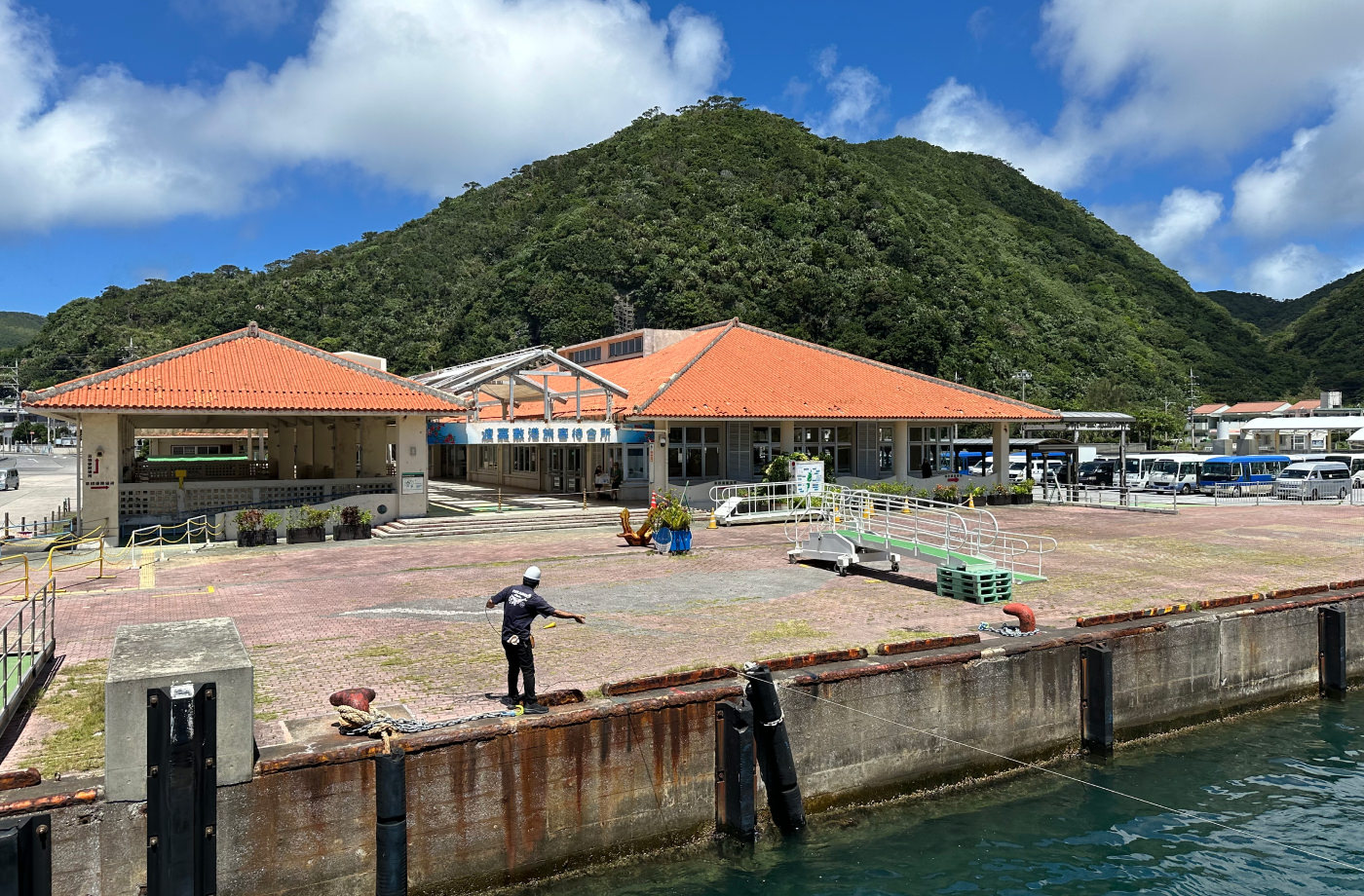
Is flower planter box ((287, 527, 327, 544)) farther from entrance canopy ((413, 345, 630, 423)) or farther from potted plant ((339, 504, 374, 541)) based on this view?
entrance canopy ((413, 345, 630, 423))

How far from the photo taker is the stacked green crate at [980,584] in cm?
1445

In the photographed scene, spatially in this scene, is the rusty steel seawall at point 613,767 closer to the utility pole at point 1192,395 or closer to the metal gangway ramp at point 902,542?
the metal gangway ramp at point 902,542

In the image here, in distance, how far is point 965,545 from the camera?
15828 millimetres

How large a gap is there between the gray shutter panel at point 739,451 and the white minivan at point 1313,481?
22.2 meters

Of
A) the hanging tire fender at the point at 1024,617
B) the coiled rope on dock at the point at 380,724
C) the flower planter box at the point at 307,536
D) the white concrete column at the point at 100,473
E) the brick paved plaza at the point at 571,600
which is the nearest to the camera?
the coiled rope on dock at the point at 380,724

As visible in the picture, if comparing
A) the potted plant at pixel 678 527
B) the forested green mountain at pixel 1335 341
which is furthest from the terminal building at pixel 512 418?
the forested green mountain at pixel 1335 341

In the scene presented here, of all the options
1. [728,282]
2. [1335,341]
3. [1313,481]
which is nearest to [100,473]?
[1313,481]

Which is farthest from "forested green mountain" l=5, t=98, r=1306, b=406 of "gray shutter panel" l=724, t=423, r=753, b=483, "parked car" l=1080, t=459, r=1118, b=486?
"gray shutter panel" l=724, t=423, r=753, b=483

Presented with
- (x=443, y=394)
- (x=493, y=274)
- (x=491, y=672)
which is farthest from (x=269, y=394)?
(x=493, y=274)

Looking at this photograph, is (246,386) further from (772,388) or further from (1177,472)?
(1177,472)

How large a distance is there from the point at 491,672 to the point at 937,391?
29023 millimetres

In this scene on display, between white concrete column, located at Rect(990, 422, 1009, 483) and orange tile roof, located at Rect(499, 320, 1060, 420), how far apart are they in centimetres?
81

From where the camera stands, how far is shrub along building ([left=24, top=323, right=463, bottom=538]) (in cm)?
2198

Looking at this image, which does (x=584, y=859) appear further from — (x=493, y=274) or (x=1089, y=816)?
(x=493, y=274)
